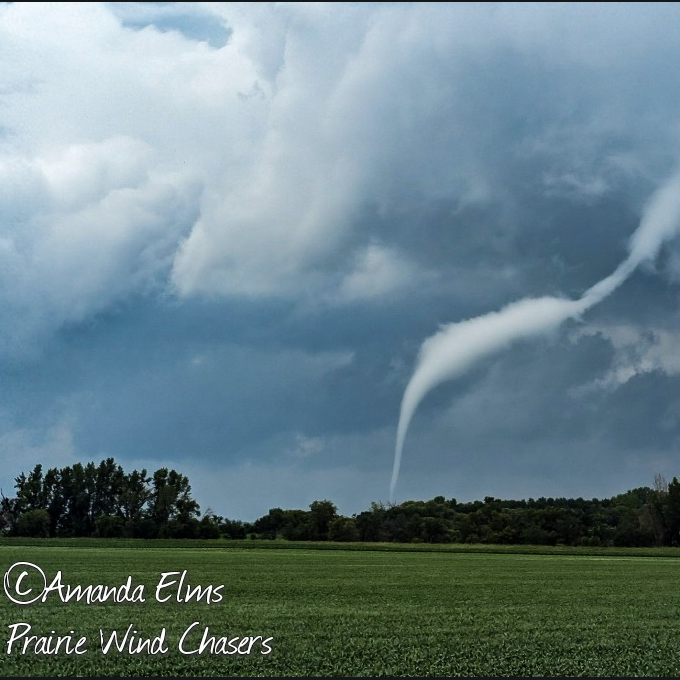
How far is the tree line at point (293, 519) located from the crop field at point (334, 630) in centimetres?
10195

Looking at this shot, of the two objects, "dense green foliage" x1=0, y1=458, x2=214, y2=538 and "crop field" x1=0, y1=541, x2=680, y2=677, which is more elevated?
"dense green foliage" x1=0, y1=458, x2=214, y2=538

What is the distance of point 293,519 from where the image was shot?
489 ft

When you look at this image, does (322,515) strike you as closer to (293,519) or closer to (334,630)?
(293,519)

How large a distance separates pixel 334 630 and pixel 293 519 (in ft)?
421

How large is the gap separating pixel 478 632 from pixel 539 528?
12399 centimetres

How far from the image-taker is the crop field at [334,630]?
750 inches

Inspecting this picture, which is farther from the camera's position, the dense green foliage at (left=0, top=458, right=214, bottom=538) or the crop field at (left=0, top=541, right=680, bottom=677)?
the dense green foliage at (left=0, top=458, right=214, bottom=538)

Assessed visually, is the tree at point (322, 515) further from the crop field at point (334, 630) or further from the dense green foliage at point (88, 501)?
the crop field at point (334, 630)

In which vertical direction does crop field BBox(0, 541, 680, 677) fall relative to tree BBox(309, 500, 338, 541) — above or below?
below

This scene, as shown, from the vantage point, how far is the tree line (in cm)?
14012

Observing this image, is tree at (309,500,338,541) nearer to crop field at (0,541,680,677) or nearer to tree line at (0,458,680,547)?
tree line at (0,458,680,547)

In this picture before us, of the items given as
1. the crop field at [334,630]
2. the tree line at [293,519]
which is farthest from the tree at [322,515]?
the crop field at [334,630]

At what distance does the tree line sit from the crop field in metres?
102

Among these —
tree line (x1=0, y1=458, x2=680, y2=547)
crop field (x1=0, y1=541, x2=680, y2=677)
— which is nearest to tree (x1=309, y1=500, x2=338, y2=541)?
tree line (x1=0, y1=458, x2=680, y2=547)
